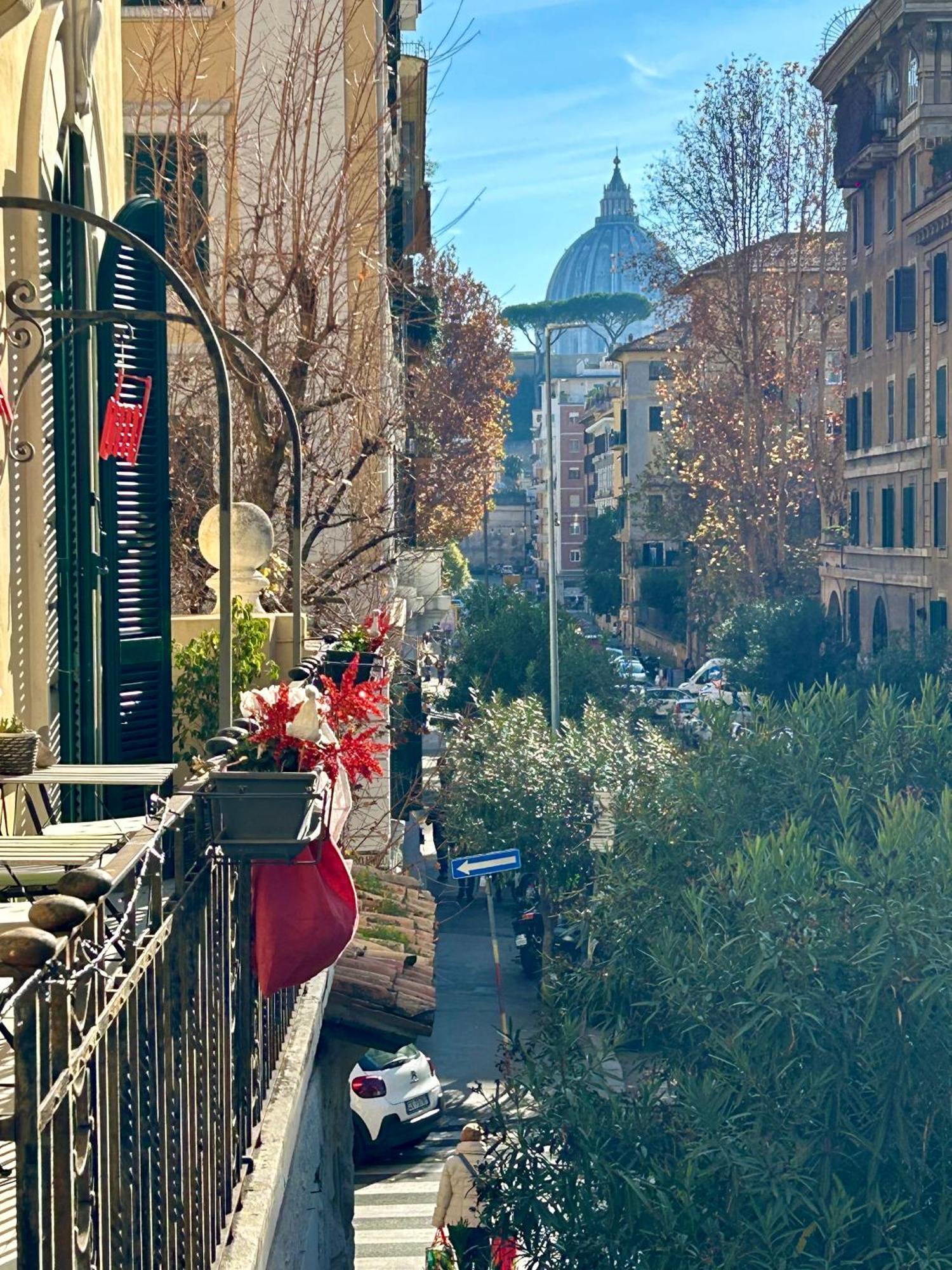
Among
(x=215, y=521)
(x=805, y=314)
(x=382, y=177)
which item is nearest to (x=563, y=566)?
(x=805, y=314)

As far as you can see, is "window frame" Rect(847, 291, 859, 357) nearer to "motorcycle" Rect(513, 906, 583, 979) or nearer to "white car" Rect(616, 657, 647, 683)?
"white car" Rect(616, 657, 647, 683)

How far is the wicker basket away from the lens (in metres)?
5.95

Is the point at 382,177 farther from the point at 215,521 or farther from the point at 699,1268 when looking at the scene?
the point at 699,1268

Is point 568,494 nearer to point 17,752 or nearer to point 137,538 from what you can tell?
point 137,538

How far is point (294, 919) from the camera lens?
18.3 ft

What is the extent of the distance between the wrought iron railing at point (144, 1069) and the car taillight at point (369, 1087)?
38.0 feet

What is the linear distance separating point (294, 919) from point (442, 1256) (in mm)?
5819

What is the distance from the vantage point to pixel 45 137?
7426 millimetres

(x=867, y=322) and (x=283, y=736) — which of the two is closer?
(x=283, y=736)

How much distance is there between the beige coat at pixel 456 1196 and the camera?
37.5 ft

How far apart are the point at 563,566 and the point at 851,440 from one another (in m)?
74.7

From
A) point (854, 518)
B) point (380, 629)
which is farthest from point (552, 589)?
point (380, 629)

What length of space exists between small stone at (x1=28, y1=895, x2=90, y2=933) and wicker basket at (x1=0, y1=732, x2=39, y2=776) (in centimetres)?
318

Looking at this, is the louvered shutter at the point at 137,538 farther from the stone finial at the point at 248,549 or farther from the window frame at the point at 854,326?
the window frame at the point at 854,326
